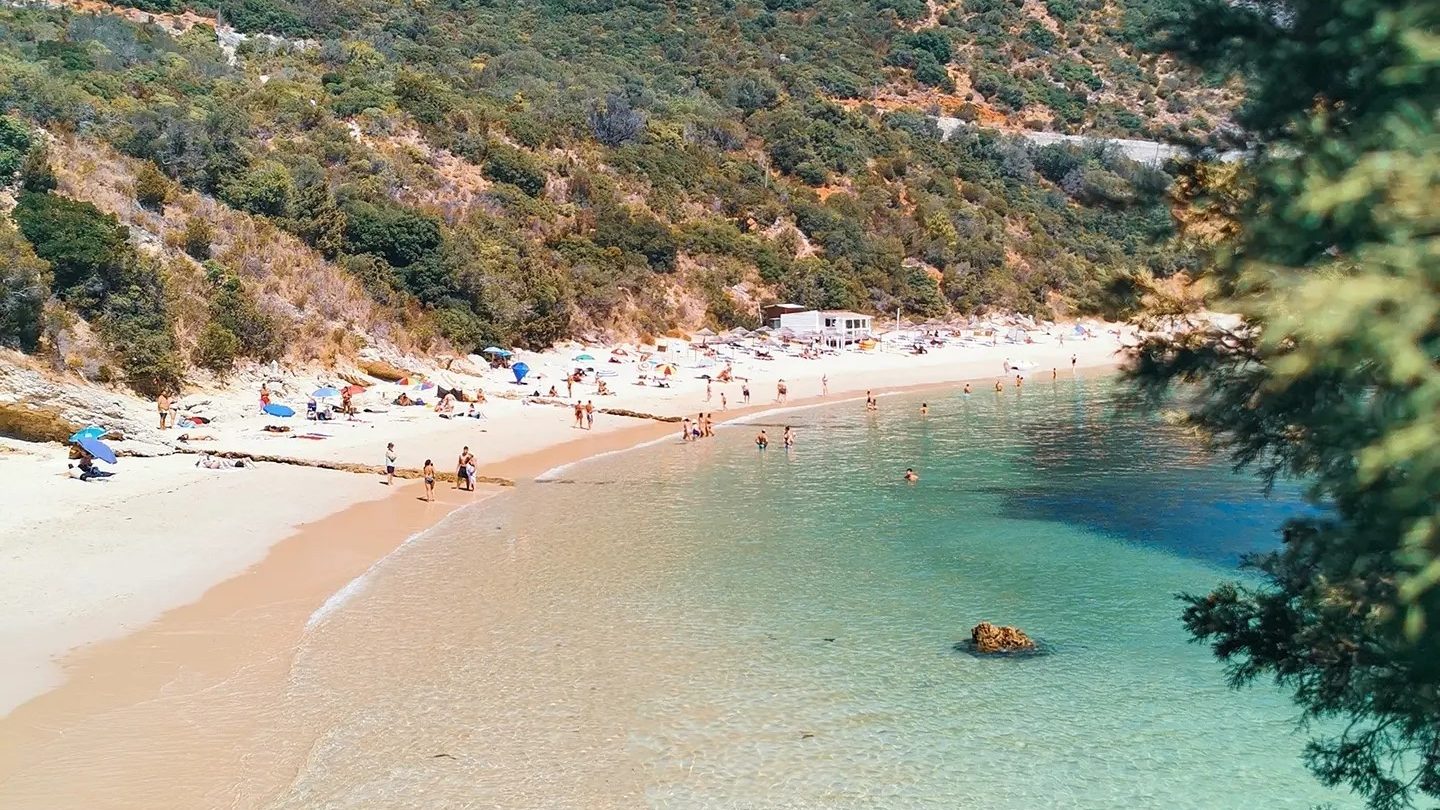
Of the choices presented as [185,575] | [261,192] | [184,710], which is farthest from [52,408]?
[261,192]

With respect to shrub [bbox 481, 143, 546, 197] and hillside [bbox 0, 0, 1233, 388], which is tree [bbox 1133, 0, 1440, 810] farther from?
shrub [bbox 481, 143, 546, 197]

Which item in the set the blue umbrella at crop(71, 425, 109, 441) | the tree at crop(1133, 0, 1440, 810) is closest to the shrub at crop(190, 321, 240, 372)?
the blue umbrella at crop(71, 425, 109, 441)

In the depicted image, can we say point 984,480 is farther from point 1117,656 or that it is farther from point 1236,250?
point 1236,250

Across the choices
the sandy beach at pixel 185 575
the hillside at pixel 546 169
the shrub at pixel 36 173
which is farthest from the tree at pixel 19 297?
the shrub at pixel 36 173

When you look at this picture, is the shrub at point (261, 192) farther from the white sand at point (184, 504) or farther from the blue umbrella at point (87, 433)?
the blue umbrella at point (87, 433)

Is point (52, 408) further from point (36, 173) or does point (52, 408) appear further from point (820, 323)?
point (820, 323)

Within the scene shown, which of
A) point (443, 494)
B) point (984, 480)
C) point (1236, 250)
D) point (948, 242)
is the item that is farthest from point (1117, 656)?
point (948, 242)
